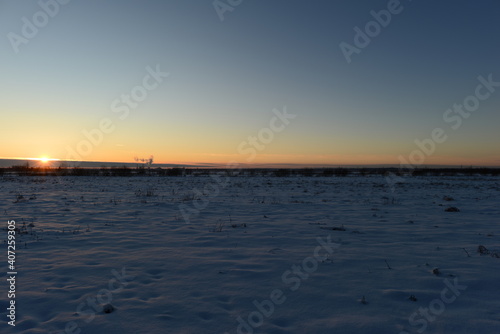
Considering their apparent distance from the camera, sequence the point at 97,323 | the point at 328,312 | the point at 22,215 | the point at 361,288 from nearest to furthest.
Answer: the point at 97,323, the point at 328,312, the point at 361,288, the point at 22,215

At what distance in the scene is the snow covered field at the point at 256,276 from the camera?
3.68 metres

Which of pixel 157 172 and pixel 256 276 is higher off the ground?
pixel 157 172

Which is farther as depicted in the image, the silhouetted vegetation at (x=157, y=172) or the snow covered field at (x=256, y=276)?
the silhouetted vegetation at (x=157, y=172)

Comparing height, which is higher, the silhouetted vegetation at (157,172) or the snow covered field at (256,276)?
the silhouetted vegetation at (157,172)

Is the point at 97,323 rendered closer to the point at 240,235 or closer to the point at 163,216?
the point at 240,235

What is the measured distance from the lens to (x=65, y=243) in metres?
7.14

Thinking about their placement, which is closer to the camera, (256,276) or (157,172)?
(256,276)

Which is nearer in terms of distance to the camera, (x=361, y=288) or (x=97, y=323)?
(x=97, y=323)

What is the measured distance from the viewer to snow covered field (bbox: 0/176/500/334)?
368 cm

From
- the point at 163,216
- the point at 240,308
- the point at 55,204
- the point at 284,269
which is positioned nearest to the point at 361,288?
the point at 284,269

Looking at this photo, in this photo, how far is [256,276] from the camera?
16.8 feet

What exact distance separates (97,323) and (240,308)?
1.80 m

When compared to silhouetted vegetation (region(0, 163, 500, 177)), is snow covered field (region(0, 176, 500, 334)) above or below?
below

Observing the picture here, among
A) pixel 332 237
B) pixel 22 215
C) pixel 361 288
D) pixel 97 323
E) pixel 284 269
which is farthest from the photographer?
pixel 22 215
